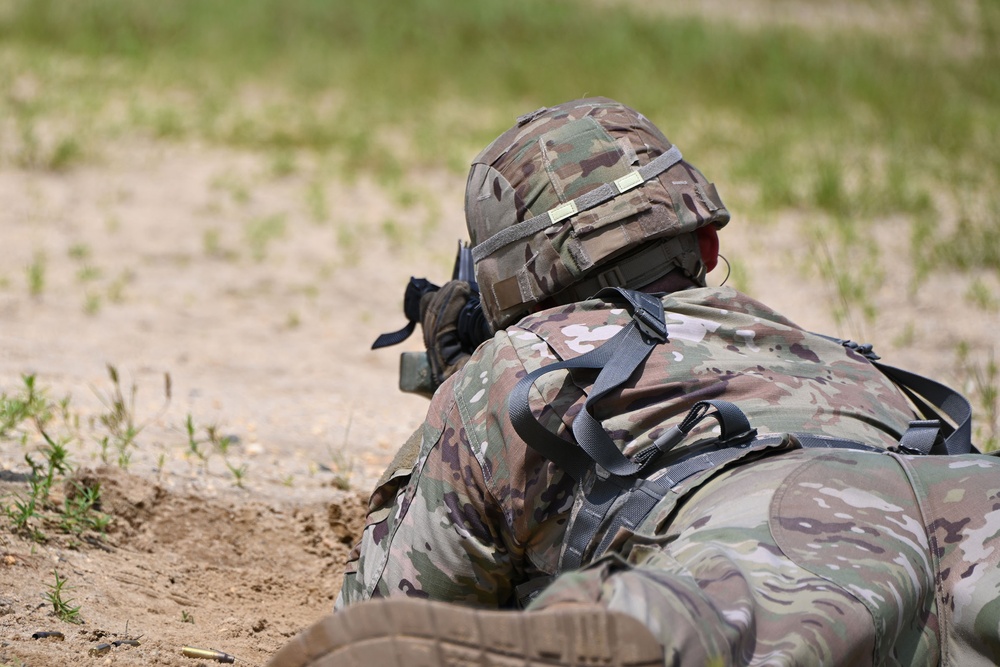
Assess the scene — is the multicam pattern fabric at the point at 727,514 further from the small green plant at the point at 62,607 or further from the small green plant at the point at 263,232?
the small green plant at the point at 263,232

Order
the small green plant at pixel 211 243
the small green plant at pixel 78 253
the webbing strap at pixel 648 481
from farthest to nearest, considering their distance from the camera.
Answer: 1. the small green plant at pixel 211 243
2. the small green plant at pixel 78 253
3. the webbing strap at pixel 648 481

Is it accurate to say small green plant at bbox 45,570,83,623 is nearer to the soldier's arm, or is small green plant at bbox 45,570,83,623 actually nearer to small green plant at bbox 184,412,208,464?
the soldier's arm

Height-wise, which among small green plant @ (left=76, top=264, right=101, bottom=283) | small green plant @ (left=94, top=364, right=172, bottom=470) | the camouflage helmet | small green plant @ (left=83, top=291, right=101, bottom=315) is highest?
small green plant @ (left=76, top=264, right=101, bottom=283)

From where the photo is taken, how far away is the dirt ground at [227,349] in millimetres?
2490

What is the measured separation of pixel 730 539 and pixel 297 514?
1.74 meters

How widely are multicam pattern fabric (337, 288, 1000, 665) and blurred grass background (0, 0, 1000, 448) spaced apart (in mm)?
2420

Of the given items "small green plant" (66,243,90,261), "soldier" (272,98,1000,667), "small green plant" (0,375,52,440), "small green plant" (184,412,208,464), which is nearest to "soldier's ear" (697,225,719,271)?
"soldier" (272,98,1000,667)

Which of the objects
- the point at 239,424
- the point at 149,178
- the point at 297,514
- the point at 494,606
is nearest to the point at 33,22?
the point at 149,178

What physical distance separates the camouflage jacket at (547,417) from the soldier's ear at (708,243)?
0.22m

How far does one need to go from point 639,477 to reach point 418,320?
0.97 m

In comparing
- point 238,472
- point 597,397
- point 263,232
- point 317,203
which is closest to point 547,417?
point 597,397

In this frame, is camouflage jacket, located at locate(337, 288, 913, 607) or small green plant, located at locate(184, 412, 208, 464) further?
small green plant, located at locate(184, 412, 208, 464)

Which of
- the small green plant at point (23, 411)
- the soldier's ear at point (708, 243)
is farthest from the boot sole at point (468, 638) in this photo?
the small green plant at point (23, 411)

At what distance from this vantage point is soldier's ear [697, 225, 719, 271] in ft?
7.43
